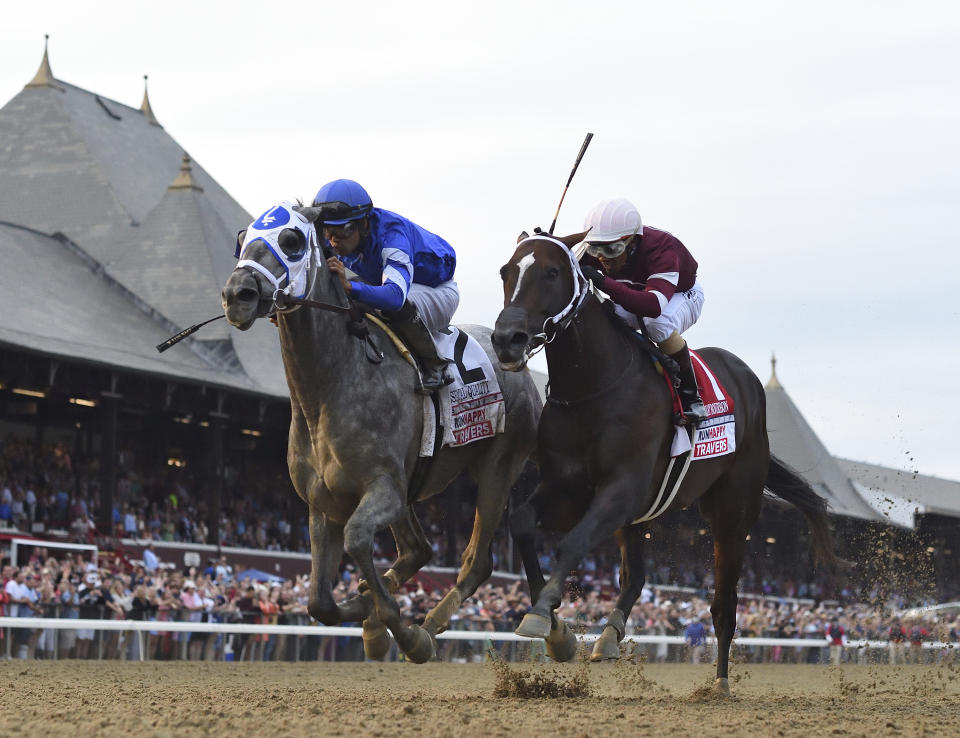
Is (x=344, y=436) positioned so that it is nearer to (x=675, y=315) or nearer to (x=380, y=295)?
(x=380, y=295)

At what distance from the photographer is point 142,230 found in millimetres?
29812

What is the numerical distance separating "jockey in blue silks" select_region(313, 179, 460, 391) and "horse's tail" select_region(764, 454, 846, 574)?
9.93 feet

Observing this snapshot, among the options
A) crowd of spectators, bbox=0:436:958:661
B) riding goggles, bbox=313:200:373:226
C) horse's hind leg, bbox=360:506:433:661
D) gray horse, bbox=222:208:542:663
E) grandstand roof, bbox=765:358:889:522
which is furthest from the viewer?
grandstand roof, bbox=765:358:889:522

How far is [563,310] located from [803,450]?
40.4 m

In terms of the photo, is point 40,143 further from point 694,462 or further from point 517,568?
point 694,462

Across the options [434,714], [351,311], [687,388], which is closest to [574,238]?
[687,388]

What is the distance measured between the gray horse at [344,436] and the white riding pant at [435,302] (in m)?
0.33

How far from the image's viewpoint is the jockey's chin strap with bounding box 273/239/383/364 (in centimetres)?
652

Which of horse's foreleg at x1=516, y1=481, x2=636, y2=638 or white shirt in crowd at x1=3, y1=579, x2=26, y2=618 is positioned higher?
horse's foreleg at x1=516, y1=481, x2=636, y2=638

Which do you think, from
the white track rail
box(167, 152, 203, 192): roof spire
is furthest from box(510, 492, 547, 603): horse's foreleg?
box(167, 152, 203, 192): roof spire

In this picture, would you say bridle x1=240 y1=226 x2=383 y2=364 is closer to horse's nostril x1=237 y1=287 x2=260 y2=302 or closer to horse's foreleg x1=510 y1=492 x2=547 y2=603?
horse's nostril x1=237 y1=287 x2=260 y2=302

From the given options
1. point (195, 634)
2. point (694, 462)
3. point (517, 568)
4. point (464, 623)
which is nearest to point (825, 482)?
point (517, 568)

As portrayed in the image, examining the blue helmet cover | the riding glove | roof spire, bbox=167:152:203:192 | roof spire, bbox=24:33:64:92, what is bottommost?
the riding glove

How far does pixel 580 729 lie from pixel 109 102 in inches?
1266
